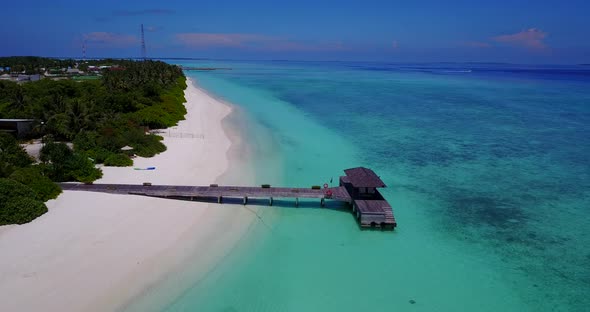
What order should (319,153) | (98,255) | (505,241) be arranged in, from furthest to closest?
(319,153), (505,241), (98,255)

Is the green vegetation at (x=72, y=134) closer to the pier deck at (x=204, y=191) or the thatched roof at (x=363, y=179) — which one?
the pier deck at (x=204, y=191)

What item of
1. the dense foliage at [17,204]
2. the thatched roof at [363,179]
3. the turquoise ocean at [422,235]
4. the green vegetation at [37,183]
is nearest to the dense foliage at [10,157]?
the green vegetation at [37,183]

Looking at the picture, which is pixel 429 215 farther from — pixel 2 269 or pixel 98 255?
pixel 2 269

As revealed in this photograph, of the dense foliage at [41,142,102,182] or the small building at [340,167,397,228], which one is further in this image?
the dense foliage at [41,142,102,182]

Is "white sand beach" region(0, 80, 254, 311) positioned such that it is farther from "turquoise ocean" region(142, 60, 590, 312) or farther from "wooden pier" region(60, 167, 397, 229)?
"turquoise ocean" region(142, 60, 590, 312)

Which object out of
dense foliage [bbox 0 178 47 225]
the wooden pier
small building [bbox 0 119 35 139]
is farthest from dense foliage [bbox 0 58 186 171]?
dense foliage [bbox 0 178 47 225]

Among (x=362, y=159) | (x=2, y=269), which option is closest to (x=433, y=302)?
(x=2, y=269)

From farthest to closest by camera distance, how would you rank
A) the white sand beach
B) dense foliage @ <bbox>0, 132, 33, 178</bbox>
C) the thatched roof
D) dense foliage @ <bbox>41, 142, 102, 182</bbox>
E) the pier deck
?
dense foliage @ <bbox>41, 142, 102, 182</bbox> < the pier deck < the thatched roof < dense foliage @ <bbox>0, 132, 33, 178</bbox> < the white sand beach

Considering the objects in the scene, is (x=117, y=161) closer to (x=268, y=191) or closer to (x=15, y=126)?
(x=268, y=191)
